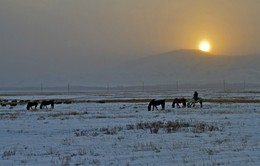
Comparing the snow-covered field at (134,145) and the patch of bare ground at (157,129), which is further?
the patch of bare ground at (157,129)

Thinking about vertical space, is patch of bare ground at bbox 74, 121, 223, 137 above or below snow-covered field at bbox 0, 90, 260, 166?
above

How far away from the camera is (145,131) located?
824 inches

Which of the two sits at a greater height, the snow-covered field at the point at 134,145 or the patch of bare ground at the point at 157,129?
the patch of bare ground at the point at 157,129

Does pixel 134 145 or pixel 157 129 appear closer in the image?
pixel 134 145

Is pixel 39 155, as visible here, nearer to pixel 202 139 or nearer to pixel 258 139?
pixel 202 139

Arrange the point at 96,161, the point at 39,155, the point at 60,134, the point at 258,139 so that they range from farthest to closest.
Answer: the point at 60,134 < the point at 258,139 < the point at 39,155 < the point at 96,161

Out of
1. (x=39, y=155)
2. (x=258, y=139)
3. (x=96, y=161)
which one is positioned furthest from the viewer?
(x=258, y=139)

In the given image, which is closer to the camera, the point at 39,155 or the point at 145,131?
the point at 39,155

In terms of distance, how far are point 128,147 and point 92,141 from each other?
2393mm

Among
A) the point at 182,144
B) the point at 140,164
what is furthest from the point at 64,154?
the point at 182,144

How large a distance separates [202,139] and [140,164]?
5.98 meters

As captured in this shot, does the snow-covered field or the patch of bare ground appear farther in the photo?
the patch of bare ground

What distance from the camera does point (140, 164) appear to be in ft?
40.6

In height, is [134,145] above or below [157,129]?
below
